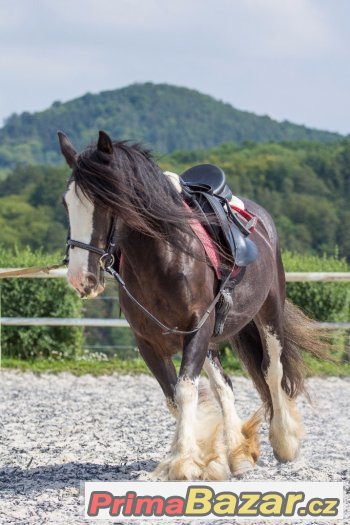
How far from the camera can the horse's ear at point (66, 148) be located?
4890mm

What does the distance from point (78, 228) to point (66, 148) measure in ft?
1.81

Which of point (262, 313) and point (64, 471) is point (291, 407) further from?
point (64, 471)

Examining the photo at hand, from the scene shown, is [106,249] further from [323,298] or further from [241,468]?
[323,298]

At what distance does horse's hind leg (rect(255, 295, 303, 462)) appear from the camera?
6234 mm

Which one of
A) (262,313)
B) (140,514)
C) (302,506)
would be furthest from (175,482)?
(262,313)

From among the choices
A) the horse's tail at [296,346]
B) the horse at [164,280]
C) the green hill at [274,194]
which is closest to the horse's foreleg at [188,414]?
the horse at [164,280]

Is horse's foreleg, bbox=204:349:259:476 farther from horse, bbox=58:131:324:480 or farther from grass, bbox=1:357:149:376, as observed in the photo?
grass, bbox=1:357:149:376

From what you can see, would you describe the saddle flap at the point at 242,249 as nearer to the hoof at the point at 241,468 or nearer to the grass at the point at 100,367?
the hoof at the point at 241,468

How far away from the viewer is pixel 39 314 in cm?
1203

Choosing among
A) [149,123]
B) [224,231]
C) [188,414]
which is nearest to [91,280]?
[188,414]

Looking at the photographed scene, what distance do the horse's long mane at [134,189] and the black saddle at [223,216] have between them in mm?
314

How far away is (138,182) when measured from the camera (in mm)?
4895

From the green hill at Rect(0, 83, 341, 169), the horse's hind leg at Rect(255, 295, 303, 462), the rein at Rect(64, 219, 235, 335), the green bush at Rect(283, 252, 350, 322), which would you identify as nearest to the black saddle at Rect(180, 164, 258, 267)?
the rein at Rect(64, 219, 235, 335)

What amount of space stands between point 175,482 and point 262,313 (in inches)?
92.4
